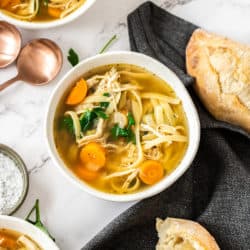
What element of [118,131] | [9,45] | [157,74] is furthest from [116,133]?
[9,45]

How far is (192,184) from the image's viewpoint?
3398 mm

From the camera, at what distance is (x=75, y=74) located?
329 cm

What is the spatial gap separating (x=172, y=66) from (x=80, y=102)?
1.20 feet

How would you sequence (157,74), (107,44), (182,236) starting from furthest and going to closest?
1. (107,44)
2. (157,74)
3. (182,236)

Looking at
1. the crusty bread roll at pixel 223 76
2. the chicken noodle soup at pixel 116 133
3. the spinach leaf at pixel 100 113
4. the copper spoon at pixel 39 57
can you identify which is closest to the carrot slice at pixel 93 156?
the chicken noodle soup at pixel 116 133

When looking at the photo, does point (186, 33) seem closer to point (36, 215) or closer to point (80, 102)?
point (80, 102)

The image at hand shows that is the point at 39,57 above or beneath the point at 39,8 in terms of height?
beneath

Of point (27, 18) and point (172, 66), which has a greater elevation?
point (27, 18)

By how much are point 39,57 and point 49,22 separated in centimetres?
15

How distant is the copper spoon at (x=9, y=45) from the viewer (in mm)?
3405

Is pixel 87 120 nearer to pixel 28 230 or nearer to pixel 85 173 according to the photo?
pixel 85 173

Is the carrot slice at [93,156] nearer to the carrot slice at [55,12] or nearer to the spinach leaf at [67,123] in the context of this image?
the spinach leaf at [67,123]

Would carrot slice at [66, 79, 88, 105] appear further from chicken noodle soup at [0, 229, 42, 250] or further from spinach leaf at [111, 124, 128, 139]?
chicken noodle soup at [0, 229, 42, 250]

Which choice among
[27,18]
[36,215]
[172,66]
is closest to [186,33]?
[172,66]
